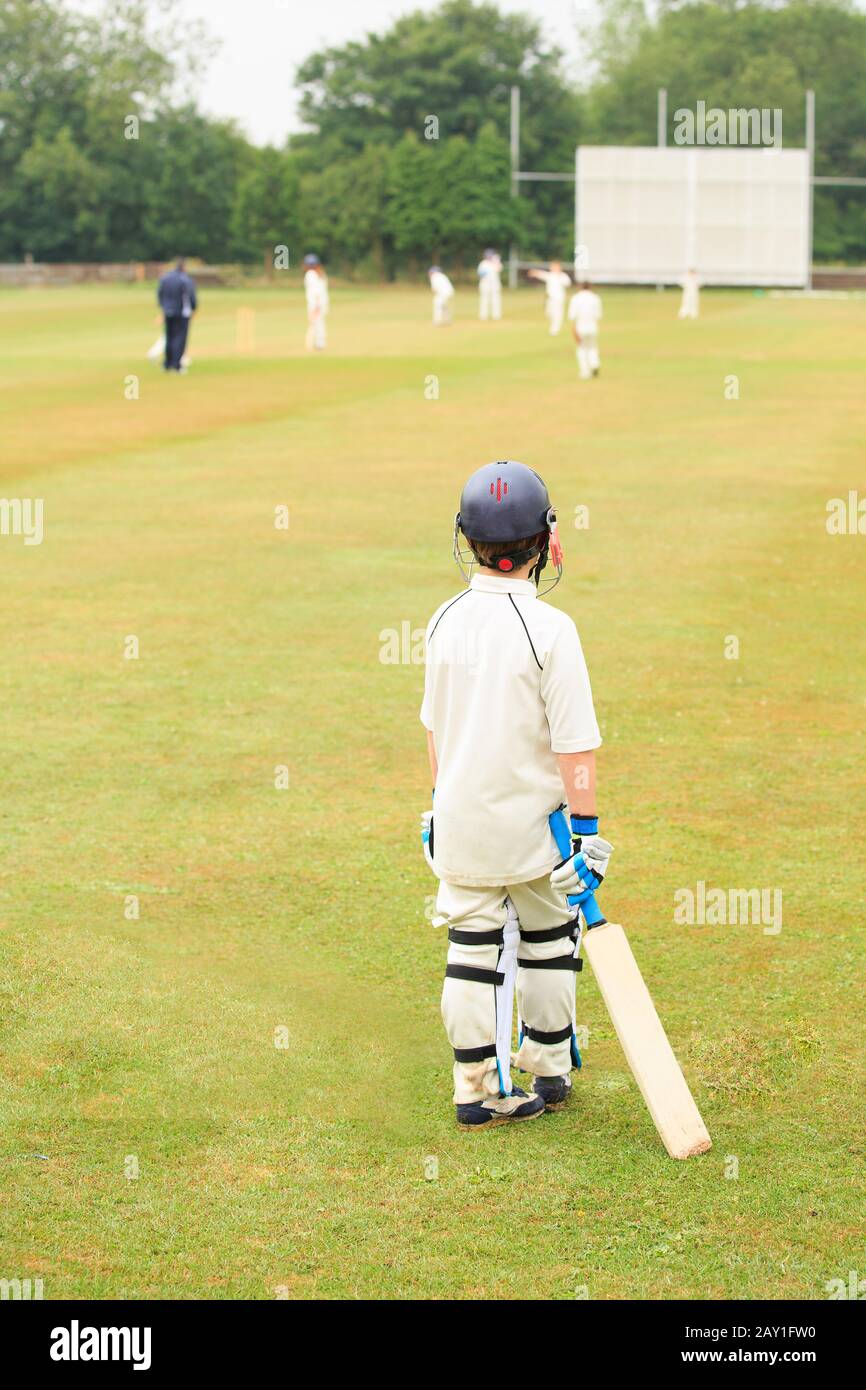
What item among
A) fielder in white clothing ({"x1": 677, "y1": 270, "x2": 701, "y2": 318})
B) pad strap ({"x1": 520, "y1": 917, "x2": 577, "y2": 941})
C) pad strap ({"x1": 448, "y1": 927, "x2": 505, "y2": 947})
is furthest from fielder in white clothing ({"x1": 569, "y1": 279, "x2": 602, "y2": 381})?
pad strap ({"x1": 448, "y1": 927, "x2": 505, "y2": 947})

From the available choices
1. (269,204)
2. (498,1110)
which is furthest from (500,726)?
(269,204)

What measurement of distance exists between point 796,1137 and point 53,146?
9262 cm

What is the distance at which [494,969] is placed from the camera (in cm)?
514

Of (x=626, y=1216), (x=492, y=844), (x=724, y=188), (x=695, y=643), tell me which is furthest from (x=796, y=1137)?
(x=724, y=188)

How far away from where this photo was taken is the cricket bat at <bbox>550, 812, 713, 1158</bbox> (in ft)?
16.2

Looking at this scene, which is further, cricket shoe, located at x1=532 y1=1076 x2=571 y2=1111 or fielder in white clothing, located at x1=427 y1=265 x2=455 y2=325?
fielder in white clothing, located at x1=427 y1=265 x2=455 y2=325

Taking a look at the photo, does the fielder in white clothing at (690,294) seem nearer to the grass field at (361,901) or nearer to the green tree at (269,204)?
the grass field at (361,901)

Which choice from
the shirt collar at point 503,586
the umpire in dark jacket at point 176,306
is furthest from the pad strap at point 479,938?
the umpire in dark jacket at point 176,306

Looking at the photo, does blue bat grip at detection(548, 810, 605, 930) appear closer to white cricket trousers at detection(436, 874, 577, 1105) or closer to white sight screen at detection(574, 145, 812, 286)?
white cricket trousers at detection(436, 874, 577, 1105)

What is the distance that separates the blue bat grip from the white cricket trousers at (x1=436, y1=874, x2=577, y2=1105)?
→ 0.23 feet

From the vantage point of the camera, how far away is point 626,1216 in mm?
4578

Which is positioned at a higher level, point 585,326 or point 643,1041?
point 585,326

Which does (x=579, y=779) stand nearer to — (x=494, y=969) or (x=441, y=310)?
(x=494, y=969)

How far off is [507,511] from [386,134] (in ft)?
287
